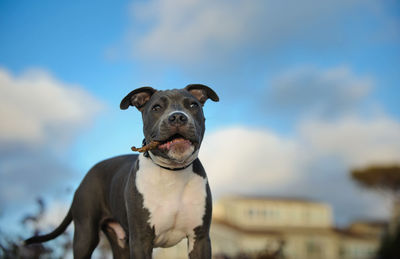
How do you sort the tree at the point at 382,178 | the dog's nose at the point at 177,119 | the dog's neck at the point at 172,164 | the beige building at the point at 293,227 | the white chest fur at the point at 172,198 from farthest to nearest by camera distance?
the tree at the point at 382,178
the beige building at the point at 293,227
the white chest fur at the point at 172,198
the dog's neck at the point at 172,164
the dog's nose at the point at 177,119

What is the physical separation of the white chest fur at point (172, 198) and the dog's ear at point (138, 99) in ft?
1.88

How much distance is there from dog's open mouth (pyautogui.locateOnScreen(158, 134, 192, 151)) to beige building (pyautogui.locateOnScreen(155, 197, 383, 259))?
29405 millimetres

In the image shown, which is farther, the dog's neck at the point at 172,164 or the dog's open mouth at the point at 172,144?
the dog's neck at the point at 172,164

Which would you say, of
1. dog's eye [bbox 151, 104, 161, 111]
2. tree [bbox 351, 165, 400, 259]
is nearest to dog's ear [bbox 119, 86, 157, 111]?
dog's eye [bbox 151, 104, 161, 111]

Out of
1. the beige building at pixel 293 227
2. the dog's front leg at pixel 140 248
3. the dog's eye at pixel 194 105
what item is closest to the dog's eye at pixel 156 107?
the dog's eye at pixel 194 105

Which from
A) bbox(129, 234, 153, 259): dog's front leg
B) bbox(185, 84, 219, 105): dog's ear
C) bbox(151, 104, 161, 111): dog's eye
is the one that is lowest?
bbox(129, 234, 153, 259): dog's front leg

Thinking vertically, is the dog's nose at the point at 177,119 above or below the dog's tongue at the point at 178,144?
above

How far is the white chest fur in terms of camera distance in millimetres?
3605

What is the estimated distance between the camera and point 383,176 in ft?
121

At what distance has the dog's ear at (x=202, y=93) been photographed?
3.94 metres

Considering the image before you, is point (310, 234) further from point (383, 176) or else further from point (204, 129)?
point (204, 129)

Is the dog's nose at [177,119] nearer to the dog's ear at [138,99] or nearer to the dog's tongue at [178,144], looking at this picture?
the dog's tongue at [178,144]

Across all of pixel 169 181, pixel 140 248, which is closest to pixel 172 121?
pixel 169 181

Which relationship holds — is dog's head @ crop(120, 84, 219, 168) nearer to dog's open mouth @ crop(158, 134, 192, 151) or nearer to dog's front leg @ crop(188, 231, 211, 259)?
dog's open mouth @ crop(158, 134, 192, 151)
